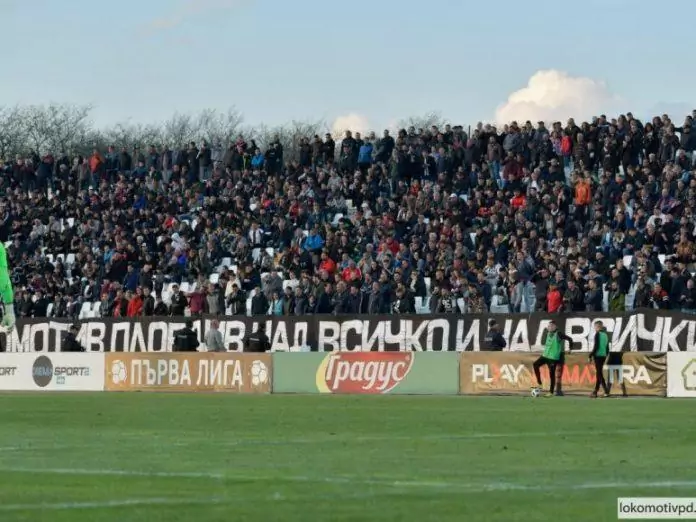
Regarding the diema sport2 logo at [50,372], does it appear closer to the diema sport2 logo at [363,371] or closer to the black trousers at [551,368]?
the diema sport2 logo at [363,371]

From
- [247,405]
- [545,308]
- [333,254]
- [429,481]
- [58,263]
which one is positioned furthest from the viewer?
[58,263]

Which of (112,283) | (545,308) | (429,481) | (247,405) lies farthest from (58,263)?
(429,481)

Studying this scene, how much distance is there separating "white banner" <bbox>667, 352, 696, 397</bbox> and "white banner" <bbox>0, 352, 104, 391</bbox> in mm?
16743

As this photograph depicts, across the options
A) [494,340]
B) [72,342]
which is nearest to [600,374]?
[494,340]

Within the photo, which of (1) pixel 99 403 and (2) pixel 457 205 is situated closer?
(1) pixel 99 403

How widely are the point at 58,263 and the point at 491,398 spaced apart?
22.5 meters

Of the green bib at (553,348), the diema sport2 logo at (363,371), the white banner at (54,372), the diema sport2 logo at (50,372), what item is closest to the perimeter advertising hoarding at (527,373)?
the green bib at (553,348)

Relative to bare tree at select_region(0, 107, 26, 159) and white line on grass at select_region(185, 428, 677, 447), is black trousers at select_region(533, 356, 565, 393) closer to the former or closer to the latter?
white line on grass at select_region(185, 428, 677, 447)

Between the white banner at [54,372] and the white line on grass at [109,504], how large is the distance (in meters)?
33.0

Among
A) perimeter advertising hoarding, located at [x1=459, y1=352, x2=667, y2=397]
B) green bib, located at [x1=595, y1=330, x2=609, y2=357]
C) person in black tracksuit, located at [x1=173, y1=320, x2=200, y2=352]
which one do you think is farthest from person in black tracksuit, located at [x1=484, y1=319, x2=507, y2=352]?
person in black tracksuit, located at [x1=173, y1=320, x2=200, y2=352]

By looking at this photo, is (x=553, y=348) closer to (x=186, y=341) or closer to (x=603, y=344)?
(x=603, y=344)

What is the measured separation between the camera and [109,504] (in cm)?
1239

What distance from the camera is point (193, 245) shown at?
5325cm

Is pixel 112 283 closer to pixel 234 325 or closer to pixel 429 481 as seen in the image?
pixel 234 325
